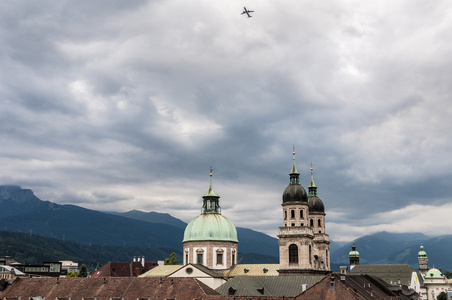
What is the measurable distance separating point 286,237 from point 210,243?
66.0 feet

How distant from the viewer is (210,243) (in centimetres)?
13288

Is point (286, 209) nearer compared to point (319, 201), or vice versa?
point (286, 209)

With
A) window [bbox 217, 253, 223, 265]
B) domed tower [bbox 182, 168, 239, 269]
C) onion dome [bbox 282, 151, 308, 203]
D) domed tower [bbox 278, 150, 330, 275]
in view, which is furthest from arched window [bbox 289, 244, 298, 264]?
window [bbox 217, 253, 223, 265]

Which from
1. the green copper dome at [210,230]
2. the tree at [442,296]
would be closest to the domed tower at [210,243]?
the green copper dome at [210,230]

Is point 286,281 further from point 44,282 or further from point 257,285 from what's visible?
point 44,282

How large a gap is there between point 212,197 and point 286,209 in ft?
82.5

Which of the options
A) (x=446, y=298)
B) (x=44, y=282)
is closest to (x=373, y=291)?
(x=44, y=282)

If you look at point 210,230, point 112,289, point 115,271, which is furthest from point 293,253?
point 115,271

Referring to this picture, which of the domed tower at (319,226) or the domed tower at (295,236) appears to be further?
the domed tower at (319,226)

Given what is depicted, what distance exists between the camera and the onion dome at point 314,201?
150 meters

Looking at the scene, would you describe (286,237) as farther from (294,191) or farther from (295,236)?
(294,191)

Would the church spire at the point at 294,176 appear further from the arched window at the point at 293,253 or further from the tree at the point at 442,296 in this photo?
the tree at the point at 442,296

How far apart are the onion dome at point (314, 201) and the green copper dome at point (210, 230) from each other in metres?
25.6

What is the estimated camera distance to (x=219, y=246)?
133875 mm
